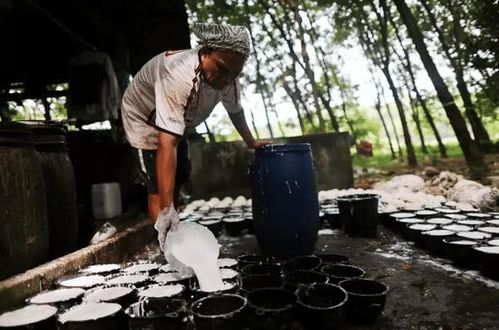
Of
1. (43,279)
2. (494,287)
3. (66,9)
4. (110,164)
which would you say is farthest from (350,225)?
(66,9)

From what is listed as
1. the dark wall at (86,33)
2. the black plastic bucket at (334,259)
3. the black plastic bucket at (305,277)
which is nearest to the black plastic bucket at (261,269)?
the black plastic bucket at (305,277)

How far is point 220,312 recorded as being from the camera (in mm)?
1780

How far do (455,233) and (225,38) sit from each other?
240cm

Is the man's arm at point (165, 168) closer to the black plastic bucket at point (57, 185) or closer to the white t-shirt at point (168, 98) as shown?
the white t-shirt at point (168, 98)

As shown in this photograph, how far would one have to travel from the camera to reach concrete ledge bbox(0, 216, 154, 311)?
6.77ft

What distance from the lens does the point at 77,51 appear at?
19.9 ft

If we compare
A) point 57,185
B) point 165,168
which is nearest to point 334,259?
point 165,168

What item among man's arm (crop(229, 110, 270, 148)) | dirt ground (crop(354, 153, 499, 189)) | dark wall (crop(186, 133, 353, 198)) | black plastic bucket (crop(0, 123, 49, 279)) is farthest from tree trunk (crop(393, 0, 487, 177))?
black plastic bucket (crop(0, 123, 49, 279))

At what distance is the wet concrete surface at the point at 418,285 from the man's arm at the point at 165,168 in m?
1.37

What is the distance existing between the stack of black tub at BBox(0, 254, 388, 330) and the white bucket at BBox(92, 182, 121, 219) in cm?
212

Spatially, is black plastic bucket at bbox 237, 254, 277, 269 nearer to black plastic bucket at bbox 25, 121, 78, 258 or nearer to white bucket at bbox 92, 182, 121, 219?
black plastic bucket at bbox 25, 121, 78, 258

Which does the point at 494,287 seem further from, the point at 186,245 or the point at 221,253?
the point at 221,253

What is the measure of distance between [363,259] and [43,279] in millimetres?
2457

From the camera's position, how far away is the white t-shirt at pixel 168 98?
233 centimetres
